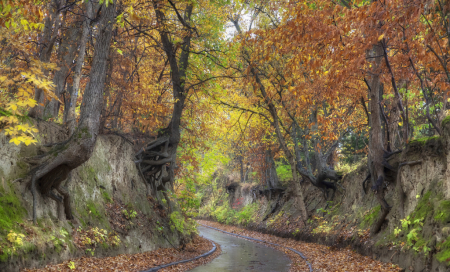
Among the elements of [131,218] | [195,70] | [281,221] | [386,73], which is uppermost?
[195,70]

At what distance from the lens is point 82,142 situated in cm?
855

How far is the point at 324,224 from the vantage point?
58.2 feet

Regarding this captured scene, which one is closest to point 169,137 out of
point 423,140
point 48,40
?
point 48,40

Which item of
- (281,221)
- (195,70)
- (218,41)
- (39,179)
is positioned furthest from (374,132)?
(281,221)

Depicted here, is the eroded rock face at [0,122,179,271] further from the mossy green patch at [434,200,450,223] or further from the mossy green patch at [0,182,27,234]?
the mossy green patch at [434,200,450,223]

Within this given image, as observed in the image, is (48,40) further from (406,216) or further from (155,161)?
(406,216)

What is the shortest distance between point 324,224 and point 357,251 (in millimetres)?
5088

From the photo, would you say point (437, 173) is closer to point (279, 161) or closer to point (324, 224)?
point (324, 224)

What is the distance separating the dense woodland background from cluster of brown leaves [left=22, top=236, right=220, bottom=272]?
6.14 ft

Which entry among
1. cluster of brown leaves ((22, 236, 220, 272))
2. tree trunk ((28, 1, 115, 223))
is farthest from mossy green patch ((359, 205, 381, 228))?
tree trunk ((28, 1, 115, 223))

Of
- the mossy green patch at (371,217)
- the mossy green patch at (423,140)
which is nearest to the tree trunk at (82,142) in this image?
the mossy green patch at (423,140)

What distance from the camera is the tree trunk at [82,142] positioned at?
28.2 feet

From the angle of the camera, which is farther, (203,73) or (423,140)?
(203,73)

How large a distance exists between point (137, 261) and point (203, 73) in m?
9.76
